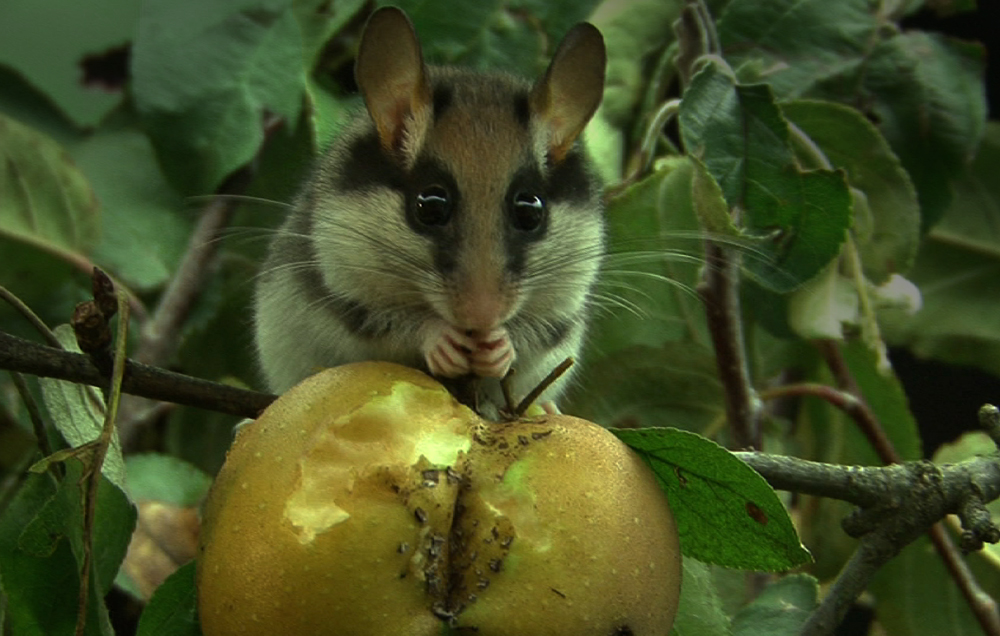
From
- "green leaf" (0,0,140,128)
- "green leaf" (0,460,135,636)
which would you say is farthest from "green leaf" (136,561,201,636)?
"green leaf" (0,0,140,128)

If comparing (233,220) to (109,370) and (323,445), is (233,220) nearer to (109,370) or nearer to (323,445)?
(109,370)

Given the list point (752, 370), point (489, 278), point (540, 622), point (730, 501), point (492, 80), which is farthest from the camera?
point (752, 370)

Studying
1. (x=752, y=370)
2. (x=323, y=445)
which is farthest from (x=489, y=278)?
(x=752, y=370)

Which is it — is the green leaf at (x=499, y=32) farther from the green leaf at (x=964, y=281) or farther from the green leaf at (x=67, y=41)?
the green leaf at (x=67, y=41)

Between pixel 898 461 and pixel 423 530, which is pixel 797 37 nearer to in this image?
pixel 898 461

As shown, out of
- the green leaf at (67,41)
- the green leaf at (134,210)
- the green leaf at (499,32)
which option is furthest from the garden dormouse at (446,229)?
the green leaf at (67,41)

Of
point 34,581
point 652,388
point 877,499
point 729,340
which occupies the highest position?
point 877,499

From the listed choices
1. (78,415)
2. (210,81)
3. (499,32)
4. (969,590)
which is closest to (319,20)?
(210,81)
